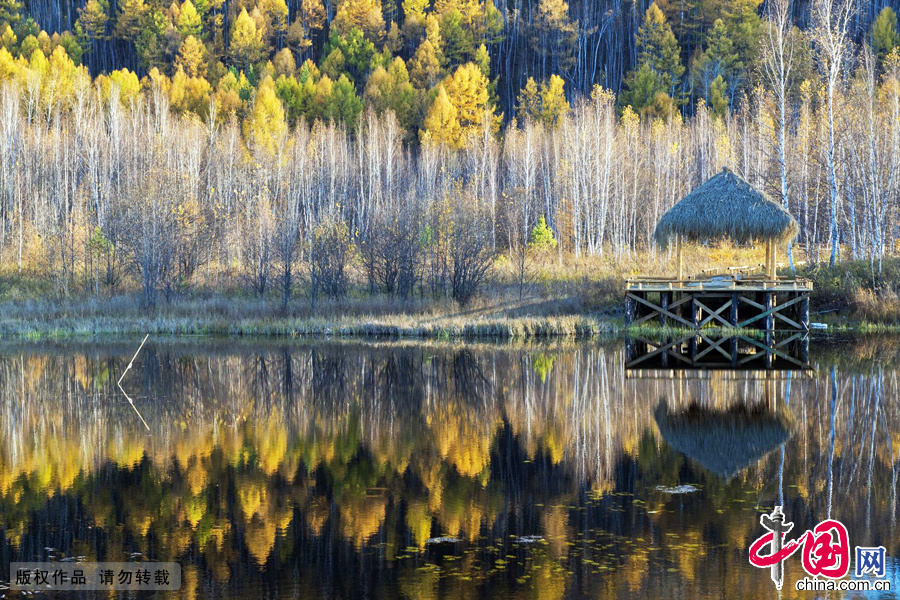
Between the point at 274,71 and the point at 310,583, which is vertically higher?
the point at 274,71

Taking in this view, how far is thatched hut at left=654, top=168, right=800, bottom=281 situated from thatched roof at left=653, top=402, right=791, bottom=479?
36.2 feet

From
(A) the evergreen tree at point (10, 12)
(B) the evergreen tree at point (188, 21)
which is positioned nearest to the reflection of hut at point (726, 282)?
(B) the evergreen tree at point (188, 21)

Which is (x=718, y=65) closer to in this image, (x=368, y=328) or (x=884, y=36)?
(x=884, y=36)

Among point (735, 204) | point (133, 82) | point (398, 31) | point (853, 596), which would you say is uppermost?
point (398, 31)

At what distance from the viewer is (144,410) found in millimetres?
15938

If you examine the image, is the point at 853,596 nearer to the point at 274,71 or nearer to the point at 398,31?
the point at 274,71

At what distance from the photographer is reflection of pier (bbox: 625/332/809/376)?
20125 millimetres

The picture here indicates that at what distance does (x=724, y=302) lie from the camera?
90.1 ft

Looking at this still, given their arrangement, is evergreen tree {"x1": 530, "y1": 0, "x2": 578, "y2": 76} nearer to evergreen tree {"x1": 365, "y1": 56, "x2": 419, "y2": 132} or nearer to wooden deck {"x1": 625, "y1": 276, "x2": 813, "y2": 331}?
evergreen tree {"x1": 365, "y1": 56, "x2": 419, "y2": 132}

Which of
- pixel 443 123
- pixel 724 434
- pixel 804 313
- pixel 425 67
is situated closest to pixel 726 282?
pixel 804 313

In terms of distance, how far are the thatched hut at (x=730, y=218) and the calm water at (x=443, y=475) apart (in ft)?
21.7

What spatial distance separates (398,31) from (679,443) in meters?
62.2

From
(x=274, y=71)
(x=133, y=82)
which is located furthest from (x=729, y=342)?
(x=274, y=71)

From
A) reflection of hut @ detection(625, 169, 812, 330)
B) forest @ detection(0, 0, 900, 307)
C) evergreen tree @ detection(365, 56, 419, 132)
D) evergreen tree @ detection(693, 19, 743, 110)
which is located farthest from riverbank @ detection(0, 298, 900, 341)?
evergreen tree @ detection(693, 19, 743, 110)
